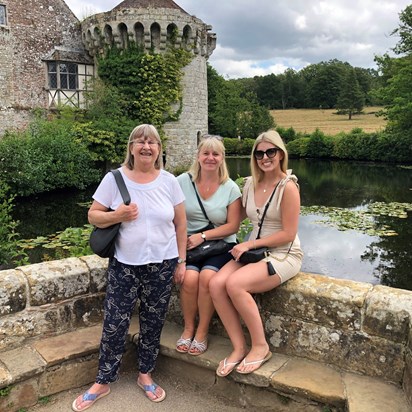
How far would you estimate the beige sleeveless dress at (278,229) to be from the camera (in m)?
2.65

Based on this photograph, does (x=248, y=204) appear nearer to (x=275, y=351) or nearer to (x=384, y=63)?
(x=275, y=351)

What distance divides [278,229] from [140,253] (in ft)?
2.95

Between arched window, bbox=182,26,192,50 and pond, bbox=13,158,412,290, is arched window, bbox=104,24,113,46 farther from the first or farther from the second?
pond, bbox=13,158,412,290

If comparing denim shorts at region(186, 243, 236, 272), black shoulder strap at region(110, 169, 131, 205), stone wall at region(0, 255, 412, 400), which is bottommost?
stone wall at region(0, 255, 412, 400)

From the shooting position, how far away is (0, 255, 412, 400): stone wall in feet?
7.78

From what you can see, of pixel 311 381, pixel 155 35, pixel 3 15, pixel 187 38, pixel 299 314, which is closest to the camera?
pixel 311 381

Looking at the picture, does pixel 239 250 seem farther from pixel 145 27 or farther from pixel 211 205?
pixel 145 27

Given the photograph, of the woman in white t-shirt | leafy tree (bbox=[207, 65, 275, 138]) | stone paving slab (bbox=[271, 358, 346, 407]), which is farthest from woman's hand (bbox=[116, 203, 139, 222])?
leafy tree (bbox=[207, 65, 275, 138])

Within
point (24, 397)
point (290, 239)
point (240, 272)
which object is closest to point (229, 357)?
point (240, 272)

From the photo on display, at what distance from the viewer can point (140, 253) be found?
8.29 feet

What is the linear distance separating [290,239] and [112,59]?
18531 millimetres

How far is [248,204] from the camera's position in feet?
9.36

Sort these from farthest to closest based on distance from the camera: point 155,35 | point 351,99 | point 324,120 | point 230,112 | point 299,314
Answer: point 351,99
point 324,120
point 230,112
point 155,35
point 299,314

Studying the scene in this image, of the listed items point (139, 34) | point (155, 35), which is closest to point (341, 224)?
point (155, 35)
